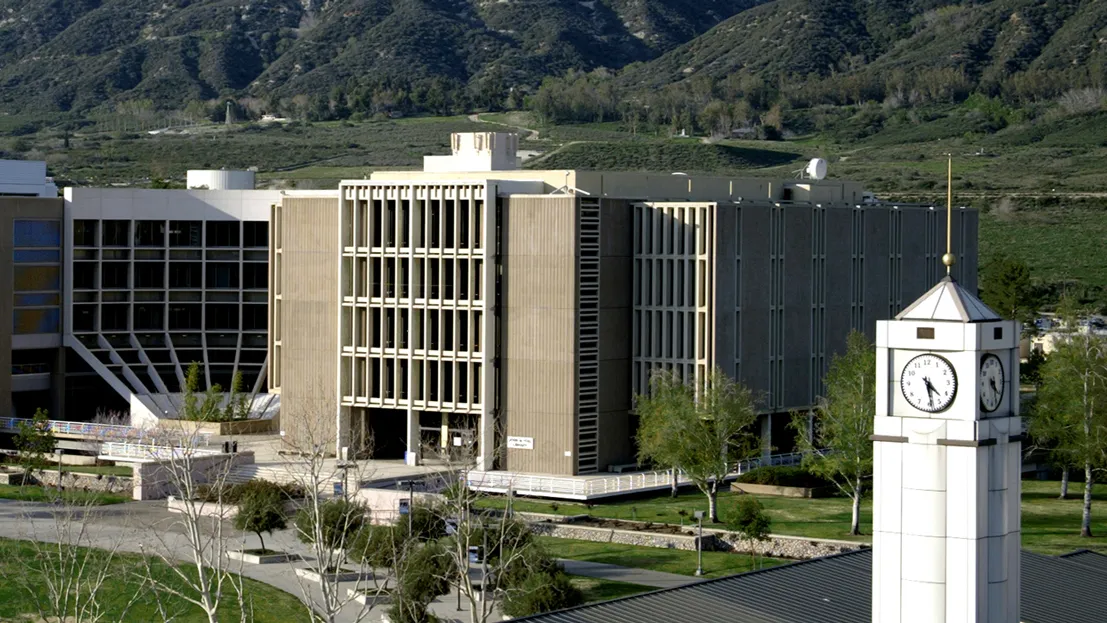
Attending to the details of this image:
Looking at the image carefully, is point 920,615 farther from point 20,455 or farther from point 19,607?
point 20,455

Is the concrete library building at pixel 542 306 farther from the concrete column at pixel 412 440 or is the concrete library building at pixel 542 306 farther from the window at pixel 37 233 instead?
the window at pixel 37 233

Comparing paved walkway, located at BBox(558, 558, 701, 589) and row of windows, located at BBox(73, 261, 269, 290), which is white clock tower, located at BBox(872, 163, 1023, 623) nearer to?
paved walkway, located at BBox(558, 558, 701, 589)

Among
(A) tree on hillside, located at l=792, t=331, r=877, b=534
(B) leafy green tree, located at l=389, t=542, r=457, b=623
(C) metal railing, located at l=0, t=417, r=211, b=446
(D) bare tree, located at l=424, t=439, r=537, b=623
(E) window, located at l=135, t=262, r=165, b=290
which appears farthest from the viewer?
(E) window, located at l=135, t=262, r=165, b=290

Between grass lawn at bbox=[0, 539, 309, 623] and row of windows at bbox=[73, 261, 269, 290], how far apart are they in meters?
34.2

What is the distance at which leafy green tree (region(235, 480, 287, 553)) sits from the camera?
196 feet

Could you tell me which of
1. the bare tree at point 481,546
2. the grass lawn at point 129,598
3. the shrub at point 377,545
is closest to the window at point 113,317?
the grass lawn at point 129,598

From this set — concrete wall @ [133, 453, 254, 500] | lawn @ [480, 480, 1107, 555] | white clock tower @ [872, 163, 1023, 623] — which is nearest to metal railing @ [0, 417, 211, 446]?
concrete wall @ [133, 453, 254, 500]

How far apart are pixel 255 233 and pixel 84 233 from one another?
8025 millimetres

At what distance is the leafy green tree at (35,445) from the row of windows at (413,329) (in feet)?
39.5

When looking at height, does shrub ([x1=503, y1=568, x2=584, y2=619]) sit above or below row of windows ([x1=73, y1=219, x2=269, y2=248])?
below

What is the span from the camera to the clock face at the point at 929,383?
29.5m

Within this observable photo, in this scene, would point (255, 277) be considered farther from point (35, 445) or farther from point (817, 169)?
point (817, 169)

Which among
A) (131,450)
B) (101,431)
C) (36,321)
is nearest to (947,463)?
(131,450)

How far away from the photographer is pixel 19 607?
176 ft
